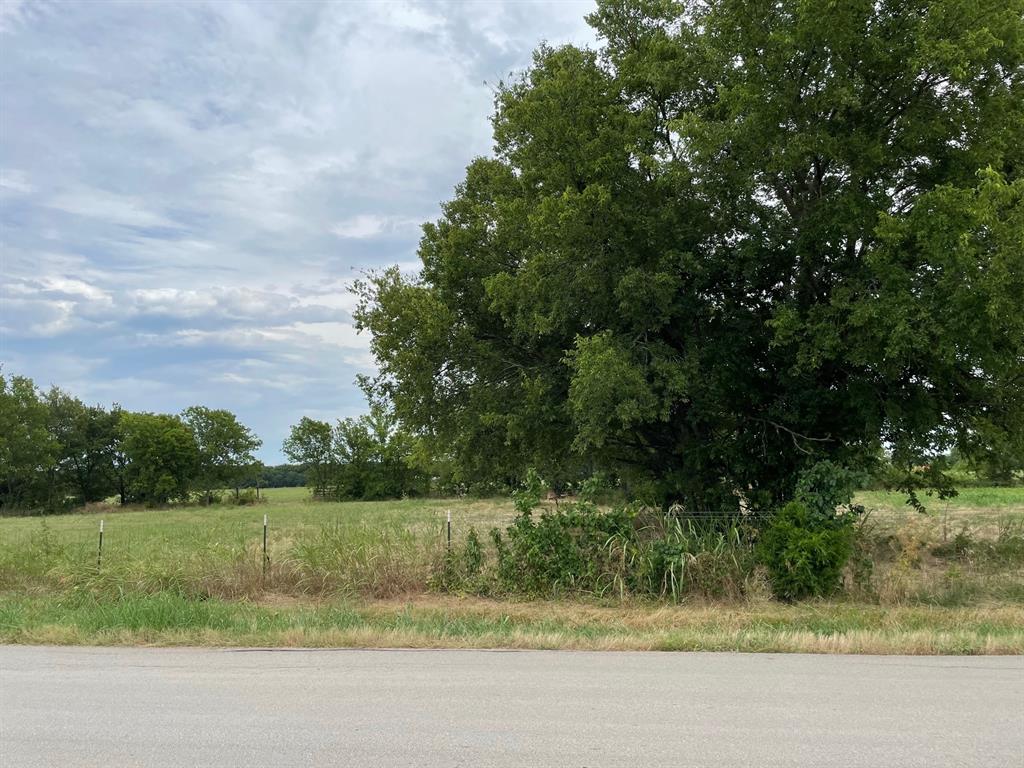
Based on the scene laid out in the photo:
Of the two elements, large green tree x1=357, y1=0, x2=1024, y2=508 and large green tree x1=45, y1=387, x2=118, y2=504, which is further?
large green tree x1=45, y1=387, x2=118, y2=504

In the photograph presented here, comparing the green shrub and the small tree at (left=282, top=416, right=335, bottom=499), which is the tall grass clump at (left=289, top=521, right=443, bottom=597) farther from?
the small tree at (left=282, top=416, right=335, bottom=499)

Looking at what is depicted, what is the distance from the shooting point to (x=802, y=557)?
11.2 m

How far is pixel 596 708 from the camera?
591 cm

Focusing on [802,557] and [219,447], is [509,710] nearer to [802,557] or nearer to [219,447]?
[802,557]

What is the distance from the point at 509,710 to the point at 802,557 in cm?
689

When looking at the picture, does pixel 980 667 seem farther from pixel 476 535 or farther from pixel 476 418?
pixel 476 418

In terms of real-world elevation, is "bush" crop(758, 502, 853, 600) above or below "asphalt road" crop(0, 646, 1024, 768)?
above

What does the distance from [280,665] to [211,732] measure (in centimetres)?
226

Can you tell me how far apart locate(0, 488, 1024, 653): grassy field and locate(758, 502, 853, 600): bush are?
0.27m

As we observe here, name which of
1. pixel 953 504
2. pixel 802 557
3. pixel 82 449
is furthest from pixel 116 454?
pixel 802 557

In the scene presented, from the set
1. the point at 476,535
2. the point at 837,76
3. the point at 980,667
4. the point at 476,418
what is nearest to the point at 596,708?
the point at 980,667

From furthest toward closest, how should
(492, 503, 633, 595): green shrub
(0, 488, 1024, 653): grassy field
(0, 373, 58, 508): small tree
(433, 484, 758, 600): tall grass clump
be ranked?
(0, 373, 58, 508): small tree < (492, 503, 633, 595): green shrub < (433, 484, 758, 600): tall grass clump < (0, 488, 1024, 653): grassy field

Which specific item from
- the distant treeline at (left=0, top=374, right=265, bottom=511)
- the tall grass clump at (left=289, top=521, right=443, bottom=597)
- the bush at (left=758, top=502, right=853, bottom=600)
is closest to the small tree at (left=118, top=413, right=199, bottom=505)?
the distant treeline at (left=0, top=374, right=265, bottom=511)

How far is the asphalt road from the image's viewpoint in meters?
4.87
